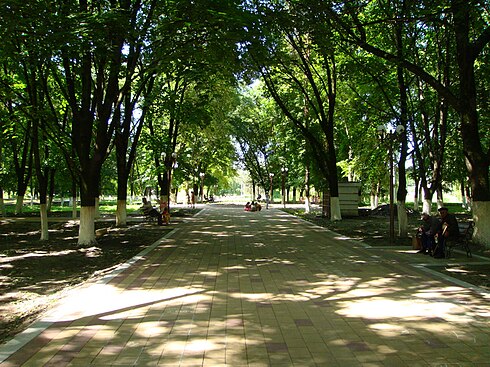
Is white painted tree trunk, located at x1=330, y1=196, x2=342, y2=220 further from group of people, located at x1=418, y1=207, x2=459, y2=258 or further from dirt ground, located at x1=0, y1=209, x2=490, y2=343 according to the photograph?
group of people, located at x1=418, y1=207, x2=459, y2=258

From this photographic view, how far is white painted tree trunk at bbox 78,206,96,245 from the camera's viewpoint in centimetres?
1183

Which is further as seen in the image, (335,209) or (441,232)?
(335,209)

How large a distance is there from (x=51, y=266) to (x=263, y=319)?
578 cm

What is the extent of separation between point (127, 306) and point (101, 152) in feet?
23.6

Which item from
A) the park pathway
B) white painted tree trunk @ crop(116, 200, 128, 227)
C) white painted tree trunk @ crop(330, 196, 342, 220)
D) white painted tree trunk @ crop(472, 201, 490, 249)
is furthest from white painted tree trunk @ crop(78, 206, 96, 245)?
white painted tree trunk @ crop(330, 196, 342, 220)

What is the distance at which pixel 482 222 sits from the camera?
11.0m

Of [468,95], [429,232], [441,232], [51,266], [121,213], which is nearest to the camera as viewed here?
[51,266]

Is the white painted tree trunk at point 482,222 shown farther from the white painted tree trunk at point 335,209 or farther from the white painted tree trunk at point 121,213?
the white painted tree trunk at point 121,213

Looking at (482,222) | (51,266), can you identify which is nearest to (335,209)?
(482,222)

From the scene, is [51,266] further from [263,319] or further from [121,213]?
[121,213]

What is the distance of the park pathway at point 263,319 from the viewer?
164 inches

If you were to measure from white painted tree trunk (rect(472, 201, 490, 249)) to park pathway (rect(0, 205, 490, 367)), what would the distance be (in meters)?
3.13

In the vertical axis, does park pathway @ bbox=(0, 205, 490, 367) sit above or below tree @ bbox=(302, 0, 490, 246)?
below

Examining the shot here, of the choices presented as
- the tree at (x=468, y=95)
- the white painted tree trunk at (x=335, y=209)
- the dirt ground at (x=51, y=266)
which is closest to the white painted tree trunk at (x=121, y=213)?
the dirt ground at (x=51, y=266)
